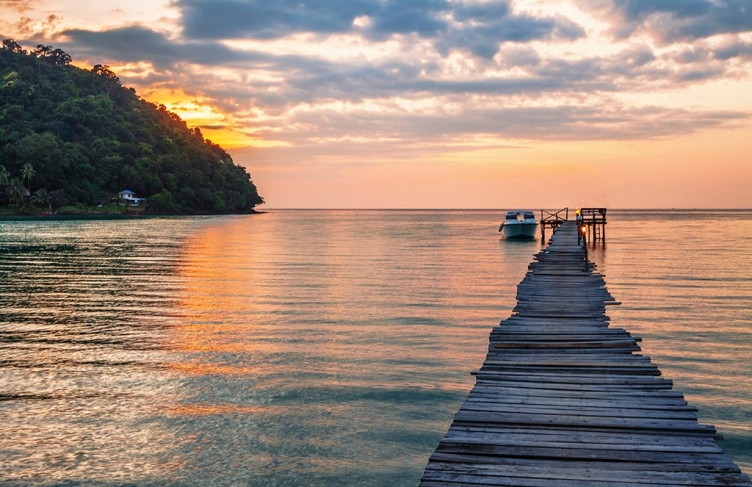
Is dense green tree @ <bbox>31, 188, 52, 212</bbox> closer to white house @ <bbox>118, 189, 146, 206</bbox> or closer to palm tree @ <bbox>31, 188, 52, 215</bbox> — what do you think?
palm tree @ <bbox>31, 188, 52, 215</bbox>

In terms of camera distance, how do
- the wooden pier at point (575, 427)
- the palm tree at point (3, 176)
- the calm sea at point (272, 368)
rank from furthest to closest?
1. the palm tree at point (3, 176)
2. the calm sea at point (272, 368)
3. the wooden pier at point (575, 427)

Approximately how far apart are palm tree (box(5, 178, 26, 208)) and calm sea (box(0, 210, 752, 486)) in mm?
110991

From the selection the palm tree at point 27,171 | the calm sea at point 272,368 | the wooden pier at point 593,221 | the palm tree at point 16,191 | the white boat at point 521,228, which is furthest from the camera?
the palm tree at point 27,171

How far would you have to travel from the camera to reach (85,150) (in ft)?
493

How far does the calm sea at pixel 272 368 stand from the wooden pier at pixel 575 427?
174 centimetres

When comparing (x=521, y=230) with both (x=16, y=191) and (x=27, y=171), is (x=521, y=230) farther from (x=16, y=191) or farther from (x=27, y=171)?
(x=27, y=171)

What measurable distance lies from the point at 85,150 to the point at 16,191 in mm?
26617

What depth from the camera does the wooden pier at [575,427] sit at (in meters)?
6.33

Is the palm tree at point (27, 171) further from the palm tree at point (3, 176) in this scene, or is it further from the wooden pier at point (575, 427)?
A: the wooden pier at point (575, 427)

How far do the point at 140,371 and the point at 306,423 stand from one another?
5208 mm

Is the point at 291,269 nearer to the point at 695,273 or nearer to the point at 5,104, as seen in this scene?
the point at 695,273

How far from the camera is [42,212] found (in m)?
132

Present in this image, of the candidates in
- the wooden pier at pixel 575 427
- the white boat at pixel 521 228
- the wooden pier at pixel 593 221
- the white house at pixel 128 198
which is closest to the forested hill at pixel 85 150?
the white house at pixel 128 198

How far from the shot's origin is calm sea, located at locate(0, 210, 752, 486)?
9727 mm
